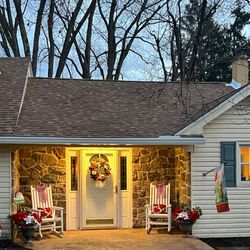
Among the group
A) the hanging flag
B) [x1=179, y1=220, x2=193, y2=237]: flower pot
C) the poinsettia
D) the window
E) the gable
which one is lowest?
[x1=179, y1=220, x2=193, y2=237]: flower pot

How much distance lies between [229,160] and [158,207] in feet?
6.38

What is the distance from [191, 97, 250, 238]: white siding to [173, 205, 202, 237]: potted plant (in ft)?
0.69

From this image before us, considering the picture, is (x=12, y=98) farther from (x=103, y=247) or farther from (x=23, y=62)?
(x=103, y=247)

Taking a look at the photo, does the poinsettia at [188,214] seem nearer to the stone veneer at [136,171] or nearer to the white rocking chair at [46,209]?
the stone veneer at [136,171]

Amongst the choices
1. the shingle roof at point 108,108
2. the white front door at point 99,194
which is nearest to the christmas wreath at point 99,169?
the white front door at point 99,194

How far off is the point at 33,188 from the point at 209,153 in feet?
13.2

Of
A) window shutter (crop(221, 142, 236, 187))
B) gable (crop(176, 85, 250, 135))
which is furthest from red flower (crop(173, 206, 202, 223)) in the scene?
gable (crop(176, 85, 250, 135))

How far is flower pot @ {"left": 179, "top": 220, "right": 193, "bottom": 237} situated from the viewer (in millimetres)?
10719

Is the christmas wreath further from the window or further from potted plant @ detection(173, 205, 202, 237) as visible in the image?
the window

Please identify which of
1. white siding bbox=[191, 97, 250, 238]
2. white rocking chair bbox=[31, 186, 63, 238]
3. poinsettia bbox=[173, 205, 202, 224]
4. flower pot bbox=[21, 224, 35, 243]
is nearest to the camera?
flower pot bbox=[21, 224, 35, 243]

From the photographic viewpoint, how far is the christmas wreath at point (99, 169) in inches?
470

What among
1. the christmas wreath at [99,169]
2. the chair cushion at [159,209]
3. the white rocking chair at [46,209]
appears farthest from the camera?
the christmas wreath at [99,169]

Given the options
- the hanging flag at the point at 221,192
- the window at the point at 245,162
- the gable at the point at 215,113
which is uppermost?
the gable at the point at 215,113

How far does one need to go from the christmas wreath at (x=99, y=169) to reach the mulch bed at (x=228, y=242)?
111 inches
